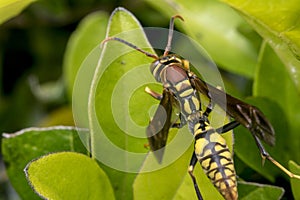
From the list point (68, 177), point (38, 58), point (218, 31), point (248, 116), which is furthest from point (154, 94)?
point (38, 58)

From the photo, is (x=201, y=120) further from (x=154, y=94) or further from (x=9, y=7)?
(x=9, y=7)

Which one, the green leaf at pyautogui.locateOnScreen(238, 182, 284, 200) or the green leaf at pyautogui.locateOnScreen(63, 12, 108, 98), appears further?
the green leaf at pyautogui.locateOnScreen(63, 12, 108, 98)

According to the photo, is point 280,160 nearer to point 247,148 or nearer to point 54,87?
point 247,148

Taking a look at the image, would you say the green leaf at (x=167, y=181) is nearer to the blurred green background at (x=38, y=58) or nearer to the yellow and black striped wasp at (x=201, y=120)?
the yellow and black striped wasp at (x=201, y=120)

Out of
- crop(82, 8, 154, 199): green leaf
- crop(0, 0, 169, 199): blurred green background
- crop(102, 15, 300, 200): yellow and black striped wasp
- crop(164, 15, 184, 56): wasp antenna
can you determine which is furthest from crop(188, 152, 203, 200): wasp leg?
crop(0, 0, 169, 199): blurred green background

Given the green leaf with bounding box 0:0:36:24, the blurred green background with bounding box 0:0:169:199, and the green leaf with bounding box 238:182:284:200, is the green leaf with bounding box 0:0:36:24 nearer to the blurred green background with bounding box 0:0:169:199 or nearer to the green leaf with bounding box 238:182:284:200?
the green leaf with bounding box 238:182:284:200

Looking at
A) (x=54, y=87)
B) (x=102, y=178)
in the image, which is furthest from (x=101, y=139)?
(x=54, y=87)
